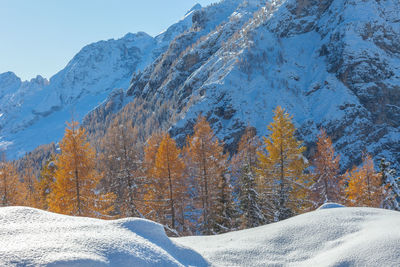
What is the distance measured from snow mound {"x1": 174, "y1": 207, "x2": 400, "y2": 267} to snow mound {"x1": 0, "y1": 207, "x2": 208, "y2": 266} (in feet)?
3.05

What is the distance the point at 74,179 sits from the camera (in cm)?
1709

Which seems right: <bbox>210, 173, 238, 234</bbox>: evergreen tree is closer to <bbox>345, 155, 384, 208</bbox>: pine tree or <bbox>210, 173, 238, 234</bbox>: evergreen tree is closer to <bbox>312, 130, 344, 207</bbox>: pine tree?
<bbox>312, 130, 344, 207</bbox>: pine tree

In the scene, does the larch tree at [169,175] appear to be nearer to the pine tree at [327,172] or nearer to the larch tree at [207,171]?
the larch tree at [207,171]

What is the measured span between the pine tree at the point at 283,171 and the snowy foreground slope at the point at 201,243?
1239 centimetres

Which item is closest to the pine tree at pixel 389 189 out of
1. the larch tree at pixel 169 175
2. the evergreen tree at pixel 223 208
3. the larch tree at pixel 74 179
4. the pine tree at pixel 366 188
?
the pine tree at pixel 366 188

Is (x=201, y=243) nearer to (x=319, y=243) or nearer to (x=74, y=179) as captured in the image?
(x=319, y=243)

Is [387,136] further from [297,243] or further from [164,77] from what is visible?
[164,77]

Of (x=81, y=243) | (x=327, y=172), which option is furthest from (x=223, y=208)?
(x=81, y=243)

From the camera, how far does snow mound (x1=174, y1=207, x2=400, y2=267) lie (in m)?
4.27

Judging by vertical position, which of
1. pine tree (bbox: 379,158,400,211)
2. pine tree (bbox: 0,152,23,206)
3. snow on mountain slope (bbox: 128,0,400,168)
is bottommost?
pine tree (bbox: 379,158,400,211)

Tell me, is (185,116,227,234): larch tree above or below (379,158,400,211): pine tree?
above

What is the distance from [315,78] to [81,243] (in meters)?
84.7

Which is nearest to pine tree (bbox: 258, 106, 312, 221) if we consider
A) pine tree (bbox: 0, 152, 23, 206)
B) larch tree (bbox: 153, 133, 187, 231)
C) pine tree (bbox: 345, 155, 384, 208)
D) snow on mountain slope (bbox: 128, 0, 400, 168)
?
pine tree (bbox: 345, 155, 384, 208)

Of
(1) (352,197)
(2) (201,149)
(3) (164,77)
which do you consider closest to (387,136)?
(1) (352,197)
